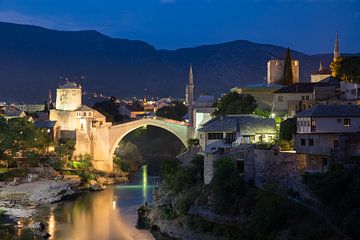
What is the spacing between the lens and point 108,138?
55656 millimetres

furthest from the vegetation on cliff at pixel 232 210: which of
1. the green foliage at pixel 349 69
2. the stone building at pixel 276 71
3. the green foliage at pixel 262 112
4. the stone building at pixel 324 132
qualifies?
the stone building at pixel 276 71

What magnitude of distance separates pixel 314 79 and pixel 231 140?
15350mm

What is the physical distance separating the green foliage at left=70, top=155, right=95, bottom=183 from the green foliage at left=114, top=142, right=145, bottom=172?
16.1 feet

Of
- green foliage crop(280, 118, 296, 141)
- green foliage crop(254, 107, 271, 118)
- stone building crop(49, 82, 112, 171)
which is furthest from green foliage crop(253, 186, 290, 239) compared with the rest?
stone building crop(49, 82, 112, 171)

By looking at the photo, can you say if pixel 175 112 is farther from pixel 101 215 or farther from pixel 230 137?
pixel 230 137

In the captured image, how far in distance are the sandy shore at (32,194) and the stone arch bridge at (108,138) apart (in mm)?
7729

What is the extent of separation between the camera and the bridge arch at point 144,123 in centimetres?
5578

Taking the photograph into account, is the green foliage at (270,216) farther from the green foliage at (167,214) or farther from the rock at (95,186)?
the rock at (95,186)

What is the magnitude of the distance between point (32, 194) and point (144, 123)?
17610 mm

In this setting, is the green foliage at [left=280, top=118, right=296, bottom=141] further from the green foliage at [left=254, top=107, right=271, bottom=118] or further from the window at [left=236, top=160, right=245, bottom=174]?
the green foliage at [left=254, top=107, right=271, bottom=118]

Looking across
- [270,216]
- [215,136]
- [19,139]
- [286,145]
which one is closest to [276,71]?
[215,136]

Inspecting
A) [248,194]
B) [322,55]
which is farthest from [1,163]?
[322,55]

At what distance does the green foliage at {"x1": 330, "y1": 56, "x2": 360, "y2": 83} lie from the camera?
35281 millimetres

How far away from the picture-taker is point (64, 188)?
43.8m
